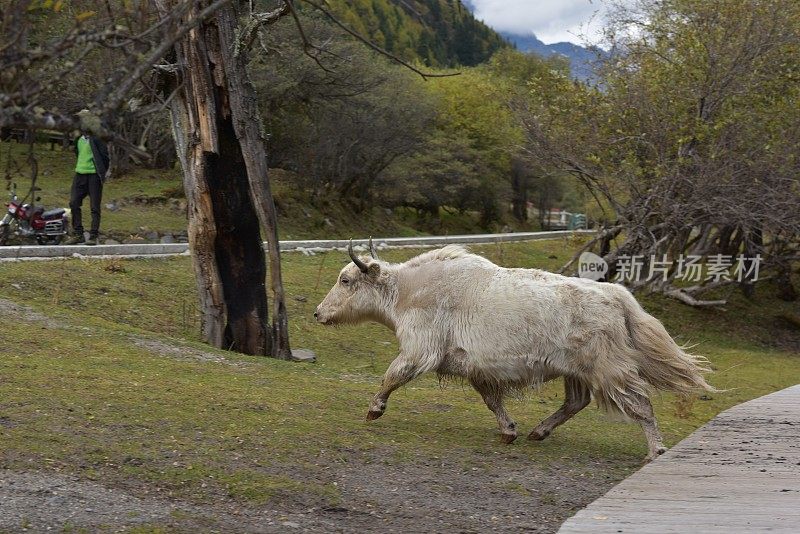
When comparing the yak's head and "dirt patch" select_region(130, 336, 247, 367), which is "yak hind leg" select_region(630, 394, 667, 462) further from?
"dirt patch" select_region(130, 336, 247, 367)

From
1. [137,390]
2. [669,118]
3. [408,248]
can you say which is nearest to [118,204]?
[408,248]

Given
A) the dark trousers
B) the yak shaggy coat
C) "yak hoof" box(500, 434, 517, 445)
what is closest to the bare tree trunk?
the yak shaggy coat

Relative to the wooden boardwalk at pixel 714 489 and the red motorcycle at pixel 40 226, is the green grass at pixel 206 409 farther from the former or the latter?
the red motorcycle at pixel 40 226

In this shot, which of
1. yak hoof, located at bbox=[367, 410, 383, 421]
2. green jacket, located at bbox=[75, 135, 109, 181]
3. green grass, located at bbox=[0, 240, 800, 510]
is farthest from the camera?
green jacket, located at bbox=[75, 135, 109, 181]

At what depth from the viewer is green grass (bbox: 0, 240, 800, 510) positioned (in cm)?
755

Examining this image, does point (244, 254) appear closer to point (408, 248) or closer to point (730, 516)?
point (730, 516)

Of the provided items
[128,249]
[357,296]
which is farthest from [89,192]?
[357,296]

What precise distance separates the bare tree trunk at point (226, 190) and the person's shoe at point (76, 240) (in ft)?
27.9

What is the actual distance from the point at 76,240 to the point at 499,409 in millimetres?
15308

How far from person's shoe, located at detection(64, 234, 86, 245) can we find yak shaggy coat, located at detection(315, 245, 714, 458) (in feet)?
45.7

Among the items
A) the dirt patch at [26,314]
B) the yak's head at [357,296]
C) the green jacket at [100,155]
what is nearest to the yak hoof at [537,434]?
the yak's head at [357,296]

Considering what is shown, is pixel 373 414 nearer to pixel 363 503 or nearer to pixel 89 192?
pixel 363 503

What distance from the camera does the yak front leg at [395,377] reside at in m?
9.75

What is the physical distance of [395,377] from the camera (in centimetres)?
Answer: 980
